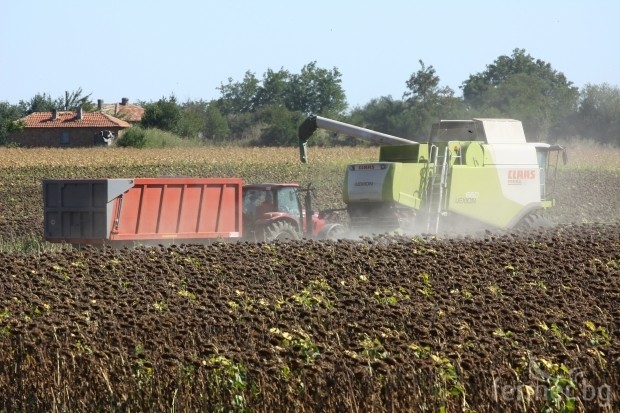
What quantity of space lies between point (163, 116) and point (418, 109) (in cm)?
1840

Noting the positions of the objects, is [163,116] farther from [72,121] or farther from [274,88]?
[274,88]

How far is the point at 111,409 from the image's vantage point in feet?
24.5

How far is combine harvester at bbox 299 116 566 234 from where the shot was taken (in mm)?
19625

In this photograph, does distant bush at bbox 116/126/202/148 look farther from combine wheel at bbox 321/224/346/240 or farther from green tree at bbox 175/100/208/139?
combine wheel at bbox 321/224/346/240

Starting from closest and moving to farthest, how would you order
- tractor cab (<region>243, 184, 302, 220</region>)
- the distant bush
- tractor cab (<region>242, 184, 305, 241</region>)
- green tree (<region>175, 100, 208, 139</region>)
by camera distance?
tractor cab (<region>242, 184, 305, 241</region>) → tractor cab (<region>243, 184, 302, 220</region>) → the distant bush → green tree (<region>175, 100, 208, 139</region>)

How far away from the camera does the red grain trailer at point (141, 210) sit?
1783 cm

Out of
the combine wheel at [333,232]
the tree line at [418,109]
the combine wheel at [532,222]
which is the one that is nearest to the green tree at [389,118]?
the tree line at [418,109]

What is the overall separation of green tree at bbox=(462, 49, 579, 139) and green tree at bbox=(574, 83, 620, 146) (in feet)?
Answer: 3.02

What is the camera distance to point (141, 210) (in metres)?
18.1

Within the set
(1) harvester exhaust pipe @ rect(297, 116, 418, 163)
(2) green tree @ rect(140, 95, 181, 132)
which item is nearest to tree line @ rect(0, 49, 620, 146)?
(2) green tree @ rect(140, 95, 181, 132)

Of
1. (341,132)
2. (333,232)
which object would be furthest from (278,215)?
(341,132)

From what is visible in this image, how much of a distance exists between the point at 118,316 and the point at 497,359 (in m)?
3.92

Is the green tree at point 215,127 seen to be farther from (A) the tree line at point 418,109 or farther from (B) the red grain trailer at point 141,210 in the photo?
(B) the red grain trailer at point 141,210

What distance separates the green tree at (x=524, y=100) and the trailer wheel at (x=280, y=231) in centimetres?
4249
